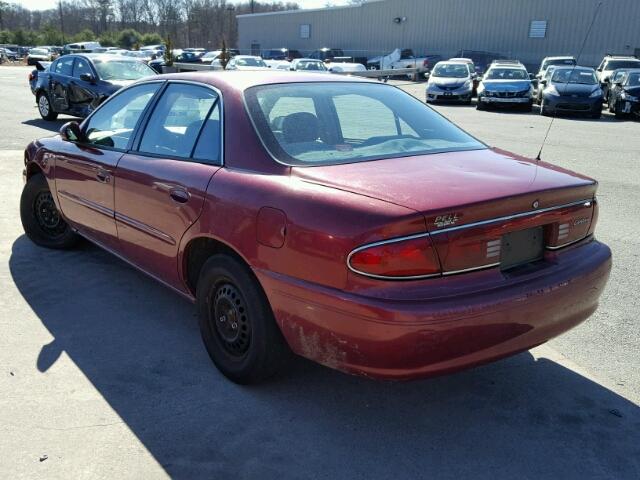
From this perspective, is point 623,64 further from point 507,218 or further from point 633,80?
point 507,218

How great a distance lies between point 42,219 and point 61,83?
967cm

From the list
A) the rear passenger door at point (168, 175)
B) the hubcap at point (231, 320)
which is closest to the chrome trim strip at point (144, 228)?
the rear passenger door at point (168, 175)

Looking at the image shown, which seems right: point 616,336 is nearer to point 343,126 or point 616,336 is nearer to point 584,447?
point 584,447

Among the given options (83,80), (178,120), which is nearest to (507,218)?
(178,120)

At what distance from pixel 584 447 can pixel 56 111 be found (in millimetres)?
14468

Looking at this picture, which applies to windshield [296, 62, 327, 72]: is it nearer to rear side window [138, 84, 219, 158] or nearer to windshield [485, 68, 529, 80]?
windshield [485, 68, 529, 80]

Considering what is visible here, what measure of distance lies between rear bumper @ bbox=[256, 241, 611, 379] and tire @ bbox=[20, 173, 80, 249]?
10.8 feet

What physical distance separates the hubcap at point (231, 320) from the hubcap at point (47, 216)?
9.10 feet

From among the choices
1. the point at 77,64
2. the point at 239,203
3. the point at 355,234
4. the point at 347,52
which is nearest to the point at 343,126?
the point at 239,203

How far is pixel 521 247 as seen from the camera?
2.95m

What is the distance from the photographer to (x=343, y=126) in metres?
3.86

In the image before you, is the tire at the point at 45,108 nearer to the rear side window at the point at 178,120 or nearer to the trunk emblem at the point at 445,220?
the rear side window at the point at 178,120

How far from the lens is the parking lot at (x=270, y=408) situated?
2736 mm

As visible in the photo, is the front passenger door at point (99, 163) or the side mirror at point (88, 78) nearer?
the front passenger door at point (99, 163)
